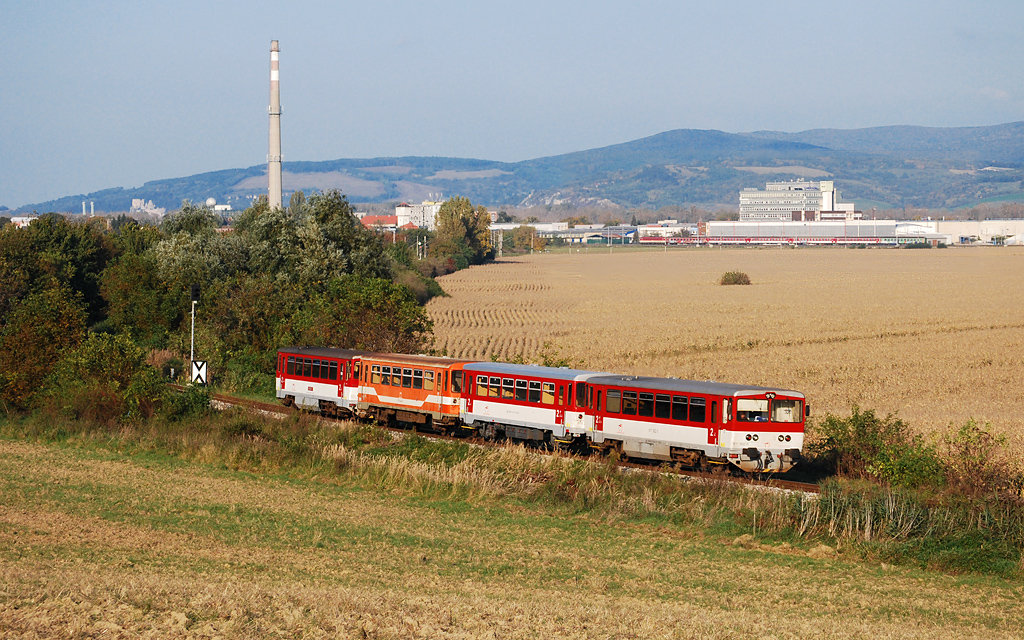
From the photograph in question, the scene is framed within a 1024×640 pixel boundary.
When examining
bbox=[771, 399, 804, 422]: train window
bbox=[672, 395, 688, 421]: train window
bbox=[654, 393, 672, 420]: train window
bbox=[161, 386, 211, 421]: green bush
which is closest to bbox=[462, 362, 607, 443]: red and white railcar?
bbox=[654, 393, 672, 420]: train window

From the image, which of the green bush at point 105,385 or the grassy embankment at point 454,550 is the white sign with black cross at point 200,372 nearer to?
the green bush at point 105,385

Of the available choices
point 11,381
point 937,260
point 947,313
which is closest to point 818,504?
point 11,381

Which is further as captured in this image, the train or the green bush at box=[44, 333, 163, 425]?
the green bush at box=[44, 333, 163, 425]

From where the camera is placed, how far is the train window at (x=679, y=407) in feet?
84.4

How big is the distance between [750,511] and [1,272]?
5161 cm

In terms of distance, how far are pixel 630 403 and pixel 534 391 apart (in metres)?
3.41

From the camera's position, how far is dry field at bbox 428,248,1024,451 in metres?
40.8

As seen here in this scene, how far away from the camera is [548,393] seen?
1125 inches

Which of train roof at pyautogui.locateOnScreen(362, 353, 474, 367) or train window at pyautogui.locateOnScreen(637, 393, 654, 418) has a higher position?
train roof at pyautogui.locateOnScreen(362, 353, 474, 367)

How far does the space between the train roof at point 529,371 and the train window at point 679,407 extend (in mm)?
3248

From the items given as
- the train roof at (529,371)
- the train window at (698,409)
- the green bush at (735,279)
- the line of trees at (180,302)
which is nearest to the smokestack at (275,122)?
the line of trees at (180,302)

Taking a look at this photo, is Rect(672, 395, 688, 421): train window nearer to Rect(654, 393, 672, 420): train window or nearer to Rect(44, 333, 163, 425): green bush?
Rect(654, 393, 672, 420): train window

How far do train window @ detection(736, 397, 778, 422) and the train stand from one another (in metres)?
0.02

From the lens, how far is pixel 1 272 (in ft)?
194
